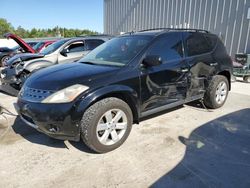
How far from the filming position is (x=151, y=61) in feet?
11.3

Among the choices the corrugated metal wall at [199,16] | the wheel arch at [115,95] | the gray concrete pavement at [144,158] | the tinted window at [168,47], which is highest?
the corrugated metal wall at [199,16]

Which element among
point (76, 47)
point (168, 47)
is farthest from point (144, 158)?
point (76, 47)

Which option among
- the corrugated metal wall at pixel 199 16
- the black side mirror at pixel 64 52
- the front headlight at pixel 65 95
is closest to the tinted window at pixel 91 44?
the black side mirror at pixel 64 52

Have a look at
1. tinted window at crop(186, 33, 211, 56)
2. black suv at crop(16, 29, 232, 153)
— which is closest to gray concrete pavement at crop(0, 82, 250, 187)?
black suv at crop(16, 29, 232, 153)

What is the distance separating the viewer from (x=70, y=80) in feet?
9.85

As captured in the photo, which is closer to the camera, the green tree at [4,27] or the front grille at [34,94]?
the front grille at [34,94]

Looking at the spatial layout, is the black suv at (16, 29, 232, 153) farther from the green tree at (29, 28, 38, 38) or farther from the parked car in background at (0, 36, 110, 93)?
the green tree at (29, 28, 38, 38)

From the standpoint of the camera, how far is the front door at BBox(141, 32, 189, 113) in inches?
141

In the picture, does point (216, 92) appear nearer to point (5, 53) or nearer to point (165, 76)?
point (165, 76)

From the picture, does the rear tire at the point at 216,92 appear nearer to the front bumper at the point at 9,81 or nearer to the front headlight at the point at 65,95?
the front headlight at the point at 65,95

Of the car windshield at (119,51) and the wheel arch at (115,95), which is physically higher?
the car windshield at (119,51)

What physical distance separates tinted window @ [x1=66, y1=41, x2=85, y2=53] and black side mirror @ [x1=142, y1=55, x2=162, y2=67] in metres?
4.34

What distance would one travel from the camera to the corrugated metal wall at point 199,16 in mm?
9898

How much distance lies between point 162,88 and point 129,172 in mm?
1554
